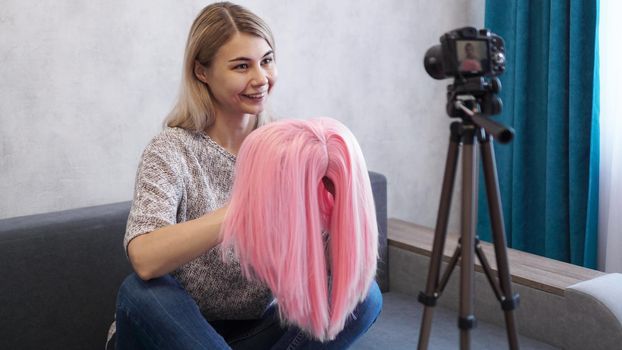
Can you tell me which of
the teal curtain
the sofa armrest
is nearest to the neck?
the sofa armrest

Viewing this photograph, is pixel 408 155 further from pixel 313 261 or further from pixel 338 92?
pixel 313 261

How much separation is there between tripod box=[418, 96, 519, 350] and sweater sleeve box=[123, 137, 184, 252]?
1.91 feet

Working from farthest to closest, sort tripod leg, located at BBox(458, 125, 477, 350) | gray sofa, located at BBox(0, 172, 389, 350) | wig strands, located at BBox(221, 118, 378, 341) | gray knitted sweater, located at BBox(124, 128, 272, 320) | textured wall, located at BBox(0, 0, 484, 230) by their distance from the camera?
textured wall, located at BBox(0, 0, 484, 230), gray sofa, located at BBox(0, 172, 389, 350), gray knitted sweater, located at BBox(124, 128, 272, 320), wig strands, located at BBox(221, 118, 378, 341), tripod leg, located at BBox(458, 125, 477, 350)

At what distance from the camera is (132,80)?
2088 millimetres

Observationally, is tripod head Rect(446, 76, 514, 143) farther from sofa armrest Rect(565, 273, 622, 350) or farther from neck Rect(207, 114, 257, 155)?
sofa armrest Rect(565, 273, 622, 350)

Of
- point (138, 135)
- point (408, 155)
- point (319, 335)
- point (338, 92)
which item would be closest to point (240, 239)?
point (319, 335)

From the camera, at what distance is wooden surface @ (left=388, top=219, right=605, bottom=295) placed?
75.9 inches

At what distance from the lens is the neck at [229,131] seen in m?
1.72

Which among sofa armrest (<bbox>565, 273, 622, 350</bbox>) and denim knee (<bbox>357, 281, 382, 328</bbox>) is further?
sofa armrest (<bbox>565, 273, 622, 350</bbox>)

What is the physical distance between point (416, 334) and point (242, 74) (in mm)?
926

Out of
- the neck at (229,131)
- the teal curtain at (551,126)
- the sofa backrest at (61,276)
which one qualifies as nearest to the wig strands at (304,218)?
the neck at (229,131)

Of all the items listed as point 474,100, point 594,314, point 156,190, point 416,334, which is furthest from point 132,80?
point 594,314

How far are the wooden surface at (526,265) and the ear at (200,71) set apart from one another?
932 millimetres

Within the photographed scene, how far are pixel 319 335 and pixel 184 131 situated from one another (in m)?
0.59
